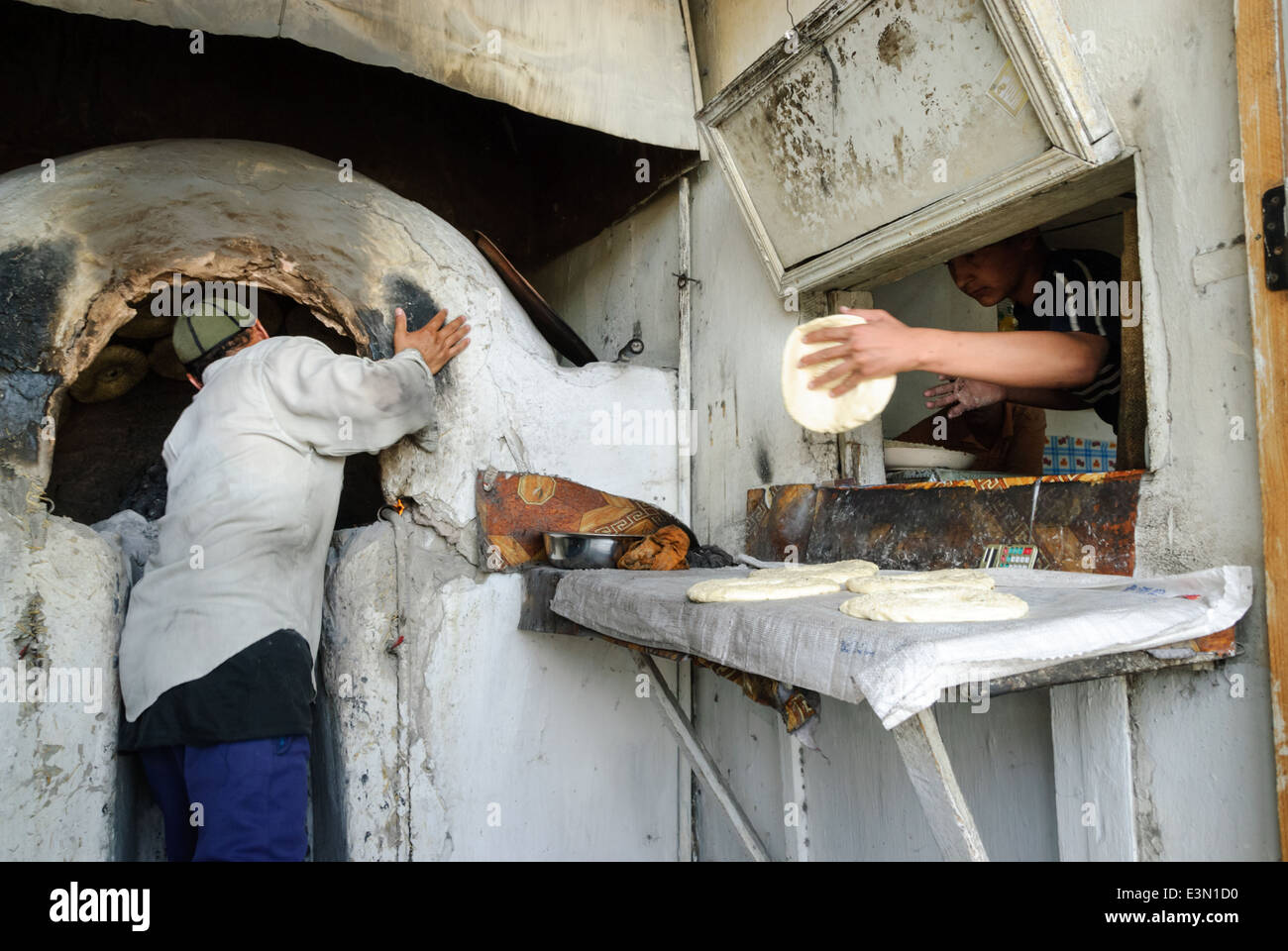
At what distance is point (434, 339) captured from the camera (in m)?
2.70

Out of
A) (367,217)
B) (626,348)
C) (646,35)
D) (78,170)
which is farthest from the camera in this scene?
(626,348)

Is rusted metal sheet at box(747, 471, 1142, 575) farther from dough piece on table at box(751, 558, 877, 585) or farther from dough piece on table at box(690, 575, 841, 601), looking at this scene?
dough piece on table at box(690, 575, 841, 601)

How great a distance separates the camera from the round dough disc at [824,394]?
216cm

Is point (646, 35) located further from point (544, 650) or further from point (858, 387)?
point (544, 650)

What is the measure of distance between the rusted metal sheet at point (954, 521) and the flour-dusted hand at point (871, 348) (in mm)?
334

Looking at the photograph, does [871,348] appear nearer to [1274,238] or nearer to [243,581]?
[1274,238]

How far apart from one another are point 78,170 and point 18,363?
1.87 ft

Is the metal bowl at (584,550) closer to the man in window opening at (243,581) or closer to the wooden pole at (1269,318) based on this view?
the man in window opening at (243,581)

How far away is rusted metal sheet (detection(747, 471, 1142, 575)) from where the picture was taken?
1727 mm

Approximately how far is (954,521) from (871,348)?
0.46 m

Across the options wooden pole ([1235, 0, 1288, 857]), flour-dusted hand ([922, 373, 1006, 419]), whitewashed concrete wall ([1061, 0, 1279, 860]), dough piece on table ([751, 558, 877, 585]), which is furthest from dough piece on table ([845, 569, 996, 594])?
flour-dusted hand ([922, 373, 1006, 419])

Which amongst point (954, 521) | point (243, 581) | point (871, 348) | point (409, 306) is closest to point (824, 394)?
point (871, 348)

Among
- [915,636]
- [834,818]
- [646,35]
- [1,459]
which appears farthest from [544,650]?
[646,35]

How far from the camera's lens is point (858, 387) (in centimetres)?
217
